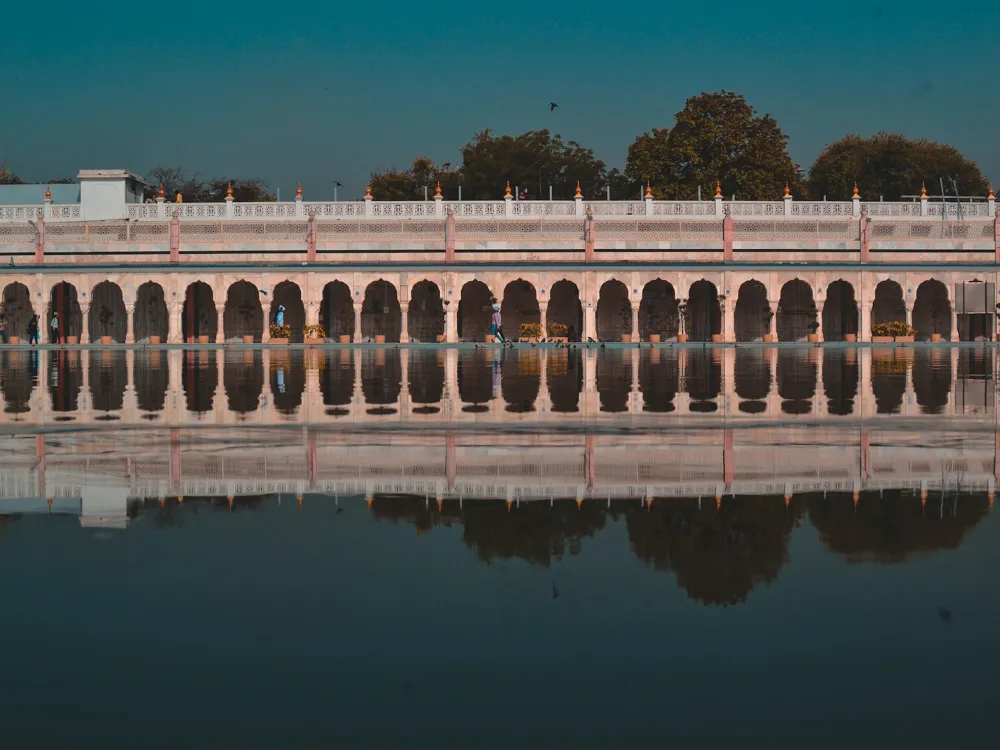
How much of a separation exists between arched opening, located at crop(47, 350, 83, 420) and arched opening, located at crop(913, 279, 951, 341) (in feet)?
126

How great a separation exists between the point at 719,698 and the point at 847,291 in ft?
189

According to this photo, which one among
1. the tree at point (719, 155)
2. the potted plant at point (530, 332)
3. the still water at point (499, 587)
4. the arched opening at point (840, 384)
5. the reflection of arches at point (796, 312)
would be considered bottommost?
the still water at point (499, 587)

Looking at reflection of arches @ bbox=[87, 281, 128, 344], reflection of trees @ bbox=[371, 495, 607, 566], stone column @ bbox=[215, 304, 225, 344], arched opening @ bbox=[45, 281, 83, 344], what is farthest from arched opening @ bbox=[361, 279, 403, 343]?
reflection of trees @ bbox=[371, 495, 607, 566]

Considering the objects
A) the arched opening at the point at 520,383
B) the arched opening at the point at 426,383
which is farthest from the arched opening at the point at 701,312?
the arched opening at the point at 426,383

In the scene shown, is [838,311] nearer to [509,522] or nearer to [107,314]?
[107,314]

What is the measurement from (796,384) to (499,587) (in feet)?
60.1

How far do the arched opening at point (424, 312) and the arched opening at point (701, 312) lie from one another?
11239 millimetres

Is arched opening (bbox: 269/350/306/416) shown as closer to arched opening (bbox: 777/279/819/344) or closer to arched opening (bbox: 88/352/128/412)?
arched opening (bbox: 88/352/128/412)

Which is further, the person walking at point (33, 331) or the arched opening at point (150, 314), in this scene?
the arched opening at point (150, 314)

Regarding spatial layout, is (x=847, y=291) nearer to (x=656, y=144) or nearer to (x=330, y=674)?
(x=656, y=144)

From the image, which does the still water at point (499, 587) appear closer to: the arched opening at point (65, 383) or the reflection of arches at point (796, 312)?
the arched opening at point (65, 383)

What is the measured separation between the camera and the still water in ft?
14.3

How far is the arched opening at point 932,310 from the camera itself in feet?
198

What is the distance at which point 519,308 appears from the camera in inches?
2367
